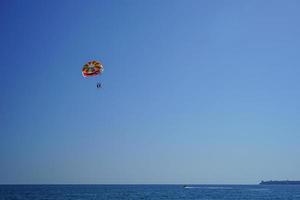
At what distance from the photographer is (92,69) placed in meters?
39.1

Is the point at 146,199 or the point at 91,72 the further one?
the point at 146,199

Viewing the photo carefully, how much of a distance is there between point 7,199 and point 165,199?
1397 inches

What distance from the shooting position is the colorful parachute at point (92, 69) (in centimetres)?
3874

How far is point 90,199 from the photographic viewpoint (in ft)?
292

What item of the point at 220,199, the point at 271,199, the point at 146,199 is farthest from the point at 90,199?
the point at 271,199

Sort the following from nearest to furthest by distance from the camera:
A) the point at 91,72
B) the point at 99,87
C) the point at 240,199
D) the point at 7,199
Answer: the point at 99,87
the point at 91,72
the point at 7,199
the point at 240,199

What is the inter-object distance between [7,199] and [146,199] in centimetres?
3100

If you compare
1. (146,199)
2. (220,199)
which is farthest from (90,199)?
(220,199)

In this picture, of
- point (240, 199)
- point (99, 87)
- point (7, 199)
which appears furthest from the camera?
point (240, 199)

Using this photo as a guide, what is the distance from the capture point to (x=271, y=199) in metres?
92.3

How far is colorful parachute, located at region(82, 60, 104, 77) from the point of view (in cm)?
3874

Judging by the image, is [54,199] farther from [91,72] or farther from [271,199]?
[91,72]

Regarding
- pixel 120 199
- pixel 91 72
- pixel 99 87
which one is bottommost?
pixel 120 199

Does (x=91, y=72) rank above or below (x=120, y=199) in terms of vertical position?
above
